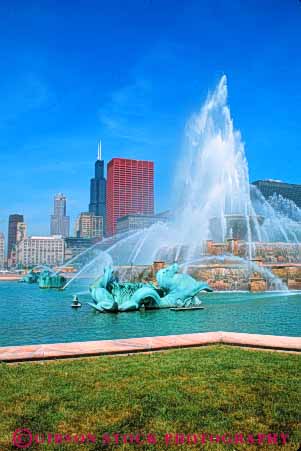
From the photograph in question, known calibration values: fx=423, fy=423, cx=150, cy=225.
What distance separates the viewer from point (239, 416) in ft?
17.0

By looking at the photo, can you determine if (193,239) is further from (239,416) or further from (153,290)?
(239,416)

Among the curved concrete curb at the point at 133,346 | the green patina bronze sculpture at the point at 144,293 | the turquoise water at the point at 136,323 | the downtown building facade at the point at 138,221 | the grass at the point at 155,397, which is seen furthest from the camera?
the downtown building facade at the point at 138,221

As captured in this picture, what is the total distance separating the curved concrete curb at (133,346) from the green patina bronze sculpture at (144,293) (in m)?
→ 11.6

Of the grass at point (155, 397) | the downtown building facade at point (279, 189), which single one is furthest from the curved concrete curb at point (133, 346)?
the downtown building facade at point (279, 189)

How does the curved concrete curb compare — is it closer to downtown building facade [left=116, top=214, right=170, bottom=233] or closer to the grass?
the grass

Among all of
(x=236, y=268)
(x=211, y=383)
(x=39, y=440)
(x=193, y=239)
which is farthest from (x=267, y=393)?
(x=193, y=239)

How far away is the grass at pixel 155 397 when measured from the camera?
4816 millimetres

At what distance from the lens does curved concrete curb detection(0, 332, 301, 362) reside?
28.5ft

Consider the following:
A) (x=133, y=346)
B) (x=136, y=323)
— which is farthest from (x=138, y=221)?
(x=133, y=346)

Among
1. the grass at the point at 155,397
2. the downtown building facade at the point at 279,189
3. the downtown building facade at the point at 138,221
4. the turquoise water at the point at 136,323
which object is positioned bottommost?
the turquoise water at the point at 136,323

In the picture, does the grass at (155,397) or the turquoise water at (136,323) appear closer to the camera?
the grass at (155,397)

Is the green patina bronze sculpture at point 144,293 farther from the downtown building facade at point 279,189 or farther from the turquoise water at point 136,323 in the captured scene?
the downtown building facade at point 279,189

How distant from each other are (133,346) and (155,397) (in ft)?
11.6

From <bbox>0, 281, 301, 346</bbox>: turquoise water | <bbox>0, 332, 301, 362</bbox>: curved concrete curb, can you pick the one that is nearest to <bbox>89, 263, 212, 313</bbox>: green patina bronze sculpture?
<bbox>0, 281, 301, 346</bbox>: turquoise water
